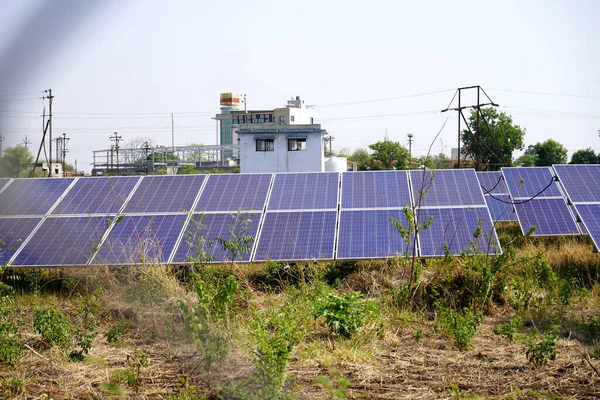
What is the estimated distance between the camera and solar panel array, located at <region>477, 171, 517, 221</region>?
16266 mm

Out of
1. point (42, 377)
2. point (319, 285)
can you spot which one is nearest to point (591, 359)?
point (319, 285)

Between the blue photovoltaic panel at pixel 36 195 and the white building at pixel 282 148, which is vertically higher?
the white building at pixel 282 148

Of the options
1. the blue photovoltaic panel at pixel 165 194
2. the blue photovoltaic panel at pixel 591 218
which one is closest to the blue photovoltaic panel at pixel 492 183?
the blue photovoltaic panel at pixel 591 218

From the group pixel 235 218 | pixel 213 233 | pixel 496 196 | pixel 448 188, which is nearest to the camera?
pixel 213 233

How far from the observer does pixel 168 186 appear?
12.5 metres

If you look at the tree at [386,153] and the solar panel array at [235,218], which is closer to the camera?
the solar panel array at [235,218]

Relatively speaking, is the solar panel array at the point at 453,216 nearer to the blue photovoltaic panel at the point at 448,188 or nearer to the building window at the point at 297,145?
the blue photovoltaic panel at the point at 448,188

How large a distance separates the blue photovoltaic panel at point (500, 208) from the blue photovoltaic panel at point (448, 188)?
4057 mm

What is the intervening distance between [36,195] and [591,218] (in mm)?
10167

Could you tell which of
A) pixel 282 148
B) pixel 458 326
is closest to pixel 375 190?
pixel 458 326

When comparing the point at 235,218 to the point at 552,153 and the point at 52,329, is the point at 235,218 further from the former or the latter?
the point at 552,153

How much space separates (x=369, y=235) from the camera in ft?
34.0

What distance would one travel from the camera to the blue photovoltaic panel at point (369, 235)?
9.91 metres

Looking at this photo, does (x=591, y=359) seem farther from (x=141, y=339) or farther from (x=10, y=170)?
(x=10, y=170)
